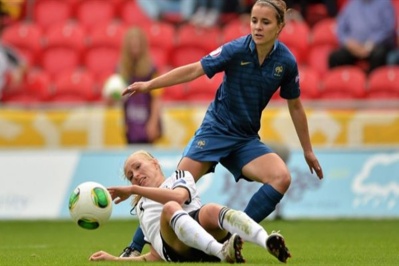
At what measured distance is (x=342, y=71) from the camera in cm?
1591

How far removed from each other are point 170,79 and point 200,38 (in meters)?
9.15

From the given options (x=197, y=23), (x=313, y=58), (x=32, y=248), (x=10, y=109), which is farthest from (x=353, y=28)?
(x=32, y=248)

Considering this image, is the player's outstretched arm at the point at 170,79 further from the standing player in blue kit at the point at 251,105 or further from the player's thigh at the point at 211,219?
the player's thigh at the point at 211,219

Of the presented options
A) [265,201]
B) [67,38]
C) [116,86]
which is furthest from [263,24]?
[67,38]

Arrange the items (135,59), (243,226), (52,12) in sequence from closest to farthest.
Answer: (243,226), (135,59), (52,12)

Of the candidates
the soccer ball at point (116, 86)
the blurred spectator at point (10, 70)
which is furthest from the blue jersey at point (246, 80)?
the blurred spectator at point (10, 70)

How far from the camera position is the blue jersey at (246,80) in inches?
335

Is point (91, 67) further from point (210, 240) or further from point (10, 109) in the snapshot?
point (210, 240)

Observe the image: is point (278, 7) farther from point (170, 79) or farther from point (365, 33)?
point (365, 33)

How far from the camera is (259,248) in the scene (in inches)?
380

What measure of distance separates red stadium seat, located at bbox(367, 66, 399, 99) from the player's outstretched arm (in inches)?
302

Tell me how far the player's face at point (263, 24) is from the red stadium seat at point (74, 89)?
8358 mm

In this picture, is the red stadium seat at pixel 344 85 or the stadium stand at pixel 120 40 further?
the stadium stand at pixel 120 40

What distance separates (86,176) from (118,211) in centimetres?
65
